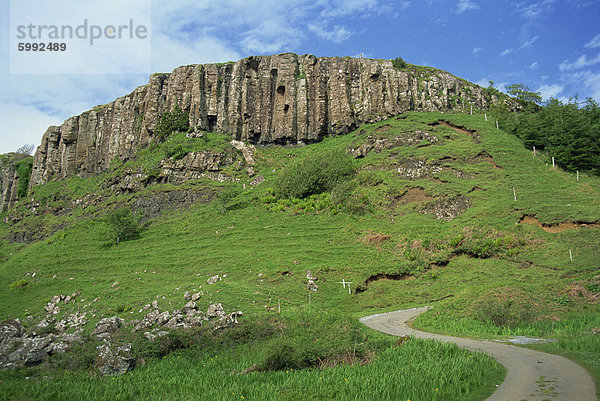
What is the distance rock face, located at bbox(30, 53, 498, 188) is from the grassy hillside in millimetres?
7231

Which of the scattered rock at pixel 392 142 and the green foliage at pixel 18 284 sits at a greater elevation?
the scattered rock at pixel 392 142

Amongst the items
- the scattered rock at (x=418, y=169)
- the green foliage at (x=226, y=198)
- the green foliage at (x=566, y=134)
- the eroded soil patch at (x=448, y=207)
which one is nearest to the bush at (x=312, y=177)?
the green foliage at (x=226, y=198)

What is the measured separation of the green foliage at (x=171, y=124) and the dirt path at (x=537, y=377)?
71642mm

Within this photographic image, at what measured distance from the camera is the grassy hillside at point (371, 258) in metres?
14.4

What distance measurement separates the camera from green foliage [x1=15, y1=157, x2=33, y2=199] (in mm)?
99062

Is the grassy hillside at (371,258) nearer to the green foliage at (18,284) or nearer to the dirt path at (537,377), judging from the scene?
the green foliage at (18,284)

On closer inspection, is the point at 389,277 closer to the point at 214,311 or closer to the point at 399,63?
the point at 214,311

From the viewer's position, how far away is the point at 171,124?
7700 cm

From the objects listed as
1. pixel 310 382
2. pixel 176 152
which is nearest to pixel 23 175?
pixel 176 152

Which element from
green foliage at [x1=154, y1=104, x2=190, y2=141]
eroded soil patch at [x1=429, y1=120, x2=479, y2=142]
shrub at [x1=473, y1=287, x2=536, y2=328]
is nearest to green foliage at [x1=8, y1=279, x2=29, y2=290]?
green foliage at [x1=154, y1=104, x2=190, y2=141]

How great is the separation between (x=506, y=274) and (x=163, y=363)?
1123 inches

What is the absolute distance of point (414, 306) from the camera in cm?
2988

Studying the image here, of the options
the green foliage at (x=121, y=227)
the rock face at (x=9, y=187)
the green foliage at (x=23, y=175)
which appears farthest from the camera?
the rock face at (x=9, y=187)

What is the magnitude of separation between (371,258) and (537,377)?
1109 inches
